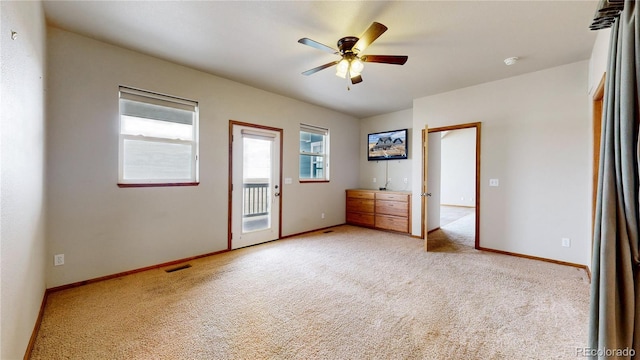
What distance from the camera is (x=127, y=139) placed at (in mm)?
2994

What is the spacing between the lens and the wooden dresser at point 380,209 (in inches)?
197

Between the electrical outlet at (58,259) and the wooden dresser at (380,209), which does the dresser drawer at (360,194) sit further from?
the electrical outlet at (58,259)

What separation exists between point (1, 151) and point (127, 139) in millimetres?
1900

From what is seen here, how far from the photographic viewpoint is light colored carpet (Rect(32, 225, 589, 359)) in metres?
1.75

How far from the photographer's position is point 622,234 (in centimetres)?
116

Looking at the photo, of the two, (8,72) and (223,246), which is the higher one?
(8,72)

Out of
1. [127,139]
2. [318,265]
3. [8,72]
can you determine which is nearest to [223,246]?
[318,265]

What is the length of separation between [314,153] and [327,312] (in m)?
3.66

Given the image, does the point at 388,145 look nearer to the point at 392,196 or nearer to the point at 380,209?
the point at 392,196

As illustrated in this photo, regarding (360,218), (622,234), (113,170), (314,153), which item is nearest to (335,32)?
(622,234)

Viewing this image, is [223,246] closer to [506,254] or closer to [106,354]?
[106,354]

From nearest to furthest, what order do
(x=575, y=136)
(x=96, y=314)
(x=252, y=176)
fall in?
(x=96, y=314) < (x=575, y=136) < (x=252, y=176)

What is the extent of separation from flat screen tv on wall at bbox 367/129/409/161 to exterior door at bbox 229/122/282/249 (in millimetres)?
2504

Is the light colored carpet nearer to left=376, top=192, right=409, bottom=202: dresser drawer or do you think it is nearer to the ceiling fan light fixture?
left=376, top=192, right=409, bottom=202: dresser drawer
